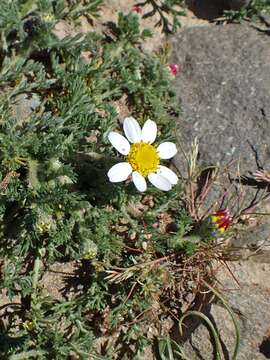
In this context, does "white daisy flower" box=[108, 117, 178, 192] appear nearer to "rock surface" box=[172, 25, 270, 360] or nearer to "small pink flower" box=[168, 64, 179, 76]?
"rock surface" box=[172, 25, 270, 360]

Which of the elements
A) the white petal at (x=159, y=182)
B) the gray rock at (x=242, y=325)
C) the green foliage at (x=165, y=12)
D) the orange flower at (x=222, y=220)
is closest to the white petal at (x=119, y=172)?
the white petal at (x=159, y=182)

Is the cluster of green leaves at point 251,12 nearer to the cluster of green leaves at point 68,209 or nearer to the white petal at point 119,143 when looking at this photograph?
the cluster of green leaves at point 68,209

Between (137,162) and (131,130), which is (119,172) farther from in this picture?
(131,130)

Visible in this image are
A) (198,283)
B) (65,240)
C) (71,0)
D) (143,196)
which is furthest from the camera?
(71,0)

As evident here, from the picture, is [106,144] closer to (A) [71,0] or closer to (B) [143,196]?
(B) [143,196]

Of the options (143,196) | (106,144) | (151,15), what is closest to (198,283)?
(143,196)

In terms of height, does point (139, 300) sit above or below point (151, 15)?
below
